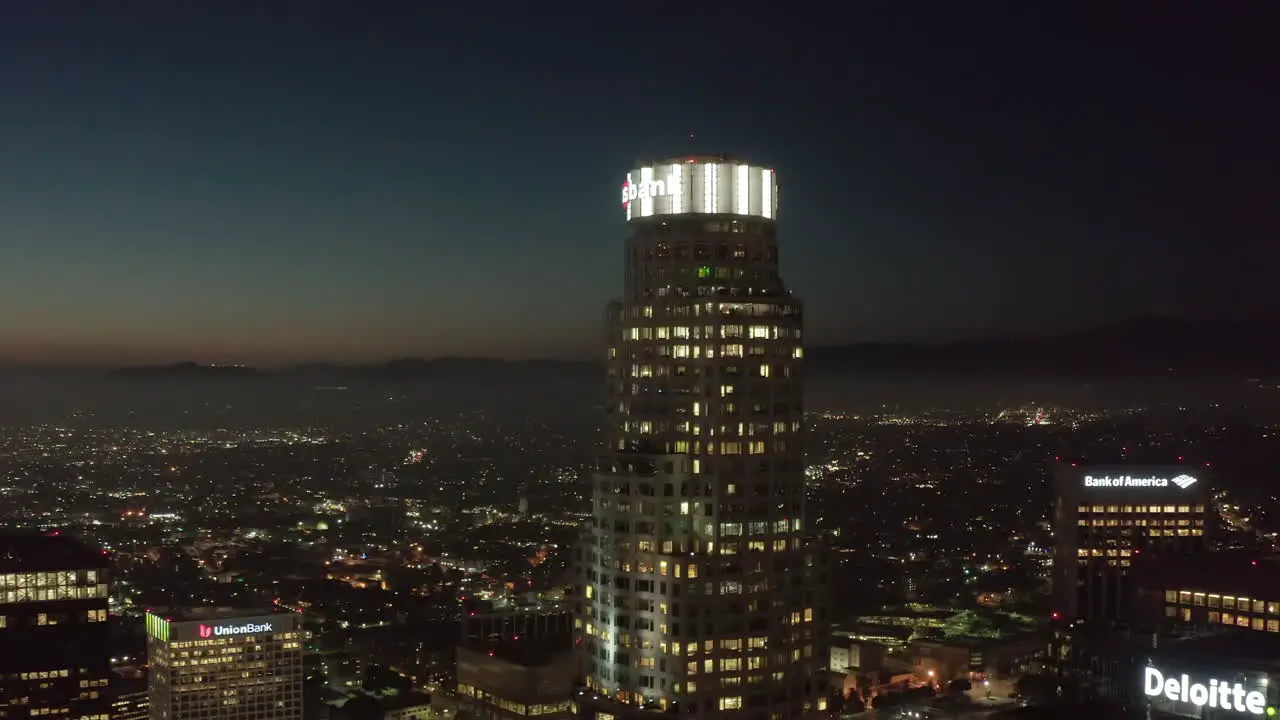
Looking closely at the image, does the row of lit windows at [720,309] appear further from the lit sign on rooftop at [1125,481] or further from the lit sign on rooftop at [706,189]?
the lit sign on rooftop at [1125,481]

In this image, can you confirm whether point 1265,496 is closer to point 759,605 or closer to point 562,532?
point 562,532

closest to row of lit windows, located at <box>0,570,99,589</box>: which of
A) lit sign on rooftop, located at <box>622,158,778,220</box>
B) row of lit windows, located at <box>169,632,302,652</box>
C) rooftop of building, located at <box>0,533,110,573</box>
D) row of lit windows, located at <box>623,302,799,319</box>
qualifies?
rooftop of building, located at <box>0,533,110,573</box>

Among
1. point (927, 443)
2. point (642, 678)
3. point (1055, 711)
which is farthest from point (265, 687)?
point (927, 443)

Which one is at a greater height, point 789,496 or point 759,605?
point 789,496

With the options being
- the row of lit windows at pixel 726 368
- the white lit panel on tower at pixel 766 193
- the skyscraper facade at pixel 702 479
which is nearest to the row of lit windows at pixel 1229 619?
the skyscraper facade at pixel 702 479

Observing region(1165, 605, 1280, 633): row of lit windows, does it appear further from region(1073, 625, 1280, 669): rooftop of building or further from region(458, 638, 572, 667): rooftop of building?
region(458, 638, 572, 667): rooftop of building

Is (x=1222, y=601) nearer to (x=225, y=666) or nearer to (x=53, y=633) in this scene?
(x=225, y=666)
